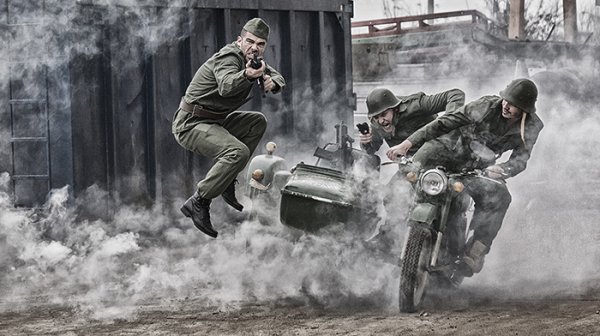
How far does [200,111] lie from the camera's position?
8.12 metres

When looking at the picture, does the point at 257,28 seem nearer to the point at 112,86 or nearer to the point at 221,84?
the point at 221,84

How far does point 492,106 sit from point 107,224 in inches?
197

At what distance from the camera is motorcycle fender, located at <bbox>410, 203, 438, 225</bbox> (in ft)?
24.8

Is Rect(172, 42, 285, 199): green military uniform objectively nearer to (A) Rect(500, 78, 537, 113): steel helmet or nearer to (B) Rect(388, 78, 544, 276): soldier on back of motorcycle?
(B) Rect(388, 78, 544, 276): soldier on back of motorcycle

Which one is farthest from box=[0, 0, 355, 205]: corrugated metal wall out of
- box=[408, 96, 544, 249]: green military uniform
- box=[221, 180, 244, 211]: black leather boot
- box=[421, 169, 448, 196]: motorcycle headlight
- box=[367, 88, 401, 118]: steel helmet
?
box=[421, 169, 448, 196]: motorcycle headlight

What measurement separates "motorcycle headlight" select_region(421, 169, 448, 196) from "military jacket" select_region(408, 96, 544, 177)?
0.55 metres

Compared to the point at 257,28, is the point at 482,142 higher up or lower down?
lower down

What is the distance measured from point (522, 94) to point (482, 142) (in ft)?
1.94

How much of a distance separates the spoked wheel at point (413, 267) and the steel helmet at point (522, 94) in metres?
1.25

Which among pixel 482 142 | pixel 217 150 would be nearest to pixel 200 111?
pixel 217 150

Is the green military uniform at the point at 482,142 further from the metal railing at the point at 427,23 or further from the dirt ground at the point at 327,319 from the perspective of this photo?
the metal railing at the point at 427,23

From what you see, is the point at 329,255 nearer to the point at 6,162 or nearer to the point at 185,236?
the point at 185,236

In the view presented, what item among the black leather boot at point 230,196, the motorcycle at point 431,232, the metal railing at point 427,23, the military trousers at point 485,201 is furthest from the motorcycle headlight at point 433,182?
the metal railing at point 427,23

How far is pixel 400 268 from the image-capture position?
833 centimetres
